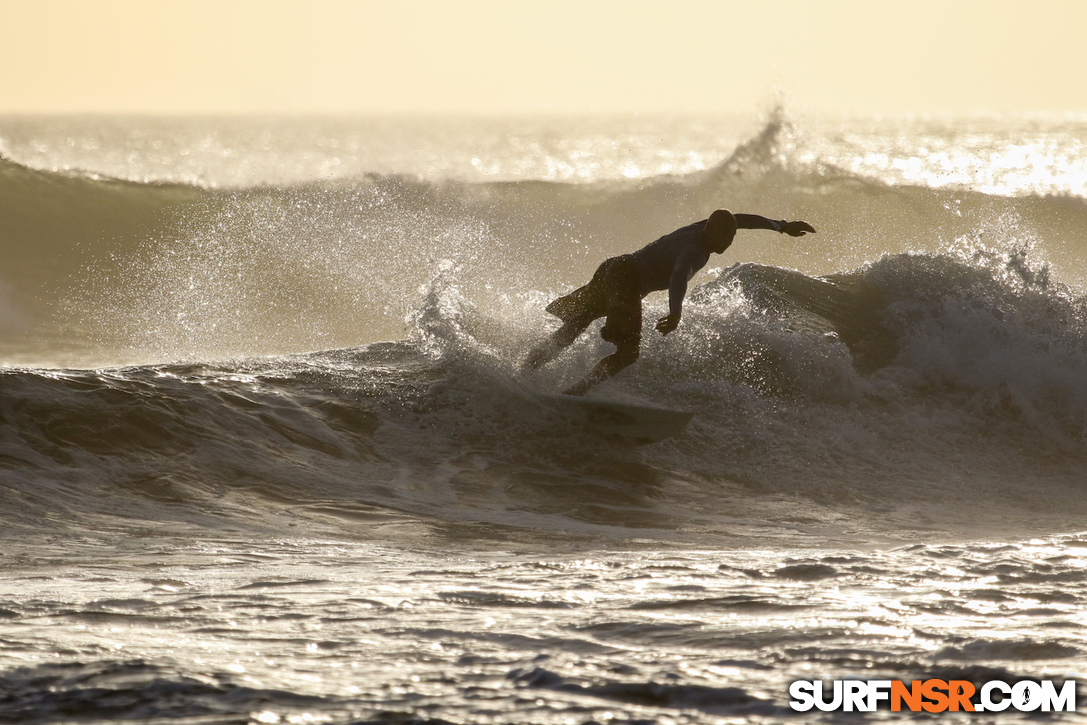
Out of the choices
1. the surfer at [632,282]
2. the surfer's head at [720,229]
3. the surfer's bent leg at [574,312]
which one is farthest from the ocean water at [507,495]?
the surfer's head at [720,229]

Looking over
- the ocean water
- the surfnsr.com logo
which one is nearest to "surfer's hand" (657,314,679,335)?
the ocean water

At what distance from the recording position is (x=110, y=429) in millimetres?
7008

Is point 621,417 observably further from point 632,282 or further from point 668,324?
point 668,324

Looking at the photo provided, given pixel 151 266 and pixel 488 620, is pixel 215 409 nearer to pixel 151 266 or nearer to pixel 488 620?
pixel 488 620

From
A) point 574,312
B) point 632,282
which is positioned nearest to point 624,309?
point 632,282

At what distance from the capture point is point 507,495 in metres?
7.08

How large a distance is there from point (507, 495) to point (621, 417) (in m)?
1.36

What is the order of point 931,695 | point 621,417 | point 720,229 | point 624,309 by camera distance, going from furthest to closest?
point 621,417 → point 624,309 → point 720,229 → point 931,695

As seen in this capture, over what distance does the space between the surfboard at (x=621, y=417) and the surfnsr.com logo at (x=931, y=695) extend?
496cm

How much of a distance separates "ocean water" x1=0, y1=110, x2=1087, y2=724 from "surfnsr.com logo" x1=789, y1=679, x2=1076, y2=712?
2.3 inches

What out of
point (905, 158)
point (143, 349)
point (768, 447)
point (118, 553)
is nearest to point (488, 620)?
point (118, 553)

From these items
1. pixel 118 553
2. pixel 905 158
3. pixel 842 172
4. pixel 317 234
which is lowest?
pixel 118 553

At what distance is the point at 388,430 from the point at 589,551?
2.82m

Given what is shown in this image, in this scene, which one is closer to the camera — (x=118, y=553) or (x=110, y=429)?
(x=118, y=553)
